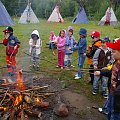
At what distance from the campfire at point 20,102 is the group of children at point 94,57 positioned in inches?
43.6

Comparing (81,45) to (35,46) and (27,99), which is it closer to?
(35,46)

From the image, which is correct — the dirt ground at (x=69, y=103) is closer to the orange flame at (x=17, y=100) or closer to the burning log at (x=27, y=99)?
the burning log at (x=27, y=99)

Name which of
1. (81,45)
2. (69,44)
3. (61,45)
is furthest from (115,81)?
(61,45)

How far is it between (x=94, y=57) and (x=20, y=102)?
6.98ft

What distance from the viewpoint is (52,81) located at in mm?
6477

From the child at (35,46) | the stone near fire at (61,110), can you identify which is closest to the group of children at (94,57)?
the child at (35,46)

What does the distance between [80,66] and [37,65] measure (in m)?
1.62

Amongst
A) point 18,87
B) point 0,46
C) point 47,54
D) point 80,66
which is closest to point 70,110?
point 18,87

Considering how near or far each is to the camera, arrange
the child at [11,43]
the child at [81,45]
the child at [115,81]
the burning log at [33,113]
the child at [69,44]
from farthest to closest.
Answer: the child at [69,44]
the child at [11,43]
the child at [81,45]
the burning log at [33,113]
the child at [115,81]

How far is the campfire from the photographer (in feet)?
14.7

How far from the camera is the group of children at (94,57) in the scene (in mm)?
3964

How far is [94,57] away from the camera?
19.1ft

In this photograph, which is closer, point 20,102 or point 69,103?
point 20,102

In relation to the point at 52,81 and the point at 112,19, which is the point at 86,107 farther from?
the point at 112,19
